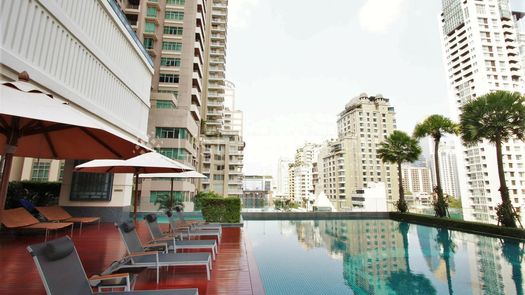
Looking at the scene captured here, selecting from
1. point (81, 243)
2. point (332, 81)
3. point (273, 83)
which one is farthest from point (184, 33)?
point (81, 243)

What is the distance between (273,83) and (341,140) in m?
62.4

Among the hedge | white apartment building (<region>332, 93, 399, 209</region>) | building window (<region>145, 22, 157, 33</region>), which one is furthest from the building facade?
white apartment building (<region>332, 93, 399, 209</region>)

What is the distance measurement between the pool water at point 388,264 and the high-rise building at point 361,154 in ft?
239

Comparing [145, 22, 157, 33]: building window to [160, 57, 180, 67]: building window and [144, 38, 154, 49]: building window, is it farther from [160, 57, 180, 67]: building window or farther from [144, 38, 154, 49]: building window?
[160, 57, 180, 67]: building window

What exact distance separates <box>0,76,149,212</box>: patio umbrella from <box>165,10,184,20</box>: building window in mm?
33305

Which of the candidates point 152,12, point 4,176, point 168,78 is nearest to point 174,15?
point 152,12

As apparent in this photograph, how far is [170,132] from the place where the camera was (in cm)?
2786

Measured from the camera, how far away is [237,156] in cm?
5494

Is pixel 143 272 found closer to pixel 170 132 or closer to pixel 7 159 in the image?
pixel 7 159

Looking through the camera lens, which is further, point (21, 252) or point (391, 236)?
point (391, 236)

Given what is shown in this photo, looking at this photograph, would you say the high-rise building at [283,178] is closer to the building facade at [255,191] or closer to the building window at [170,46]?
the building facade at [255,191]

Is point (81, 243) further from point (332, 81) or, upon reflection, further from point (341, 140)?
point (341, 140)

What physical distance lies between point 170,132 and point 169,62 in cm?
1024

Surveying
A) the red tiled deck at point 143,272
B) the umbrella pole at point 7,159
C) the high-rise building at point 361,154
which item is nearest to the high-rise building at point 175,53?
the red tiled deck at point 143,272
